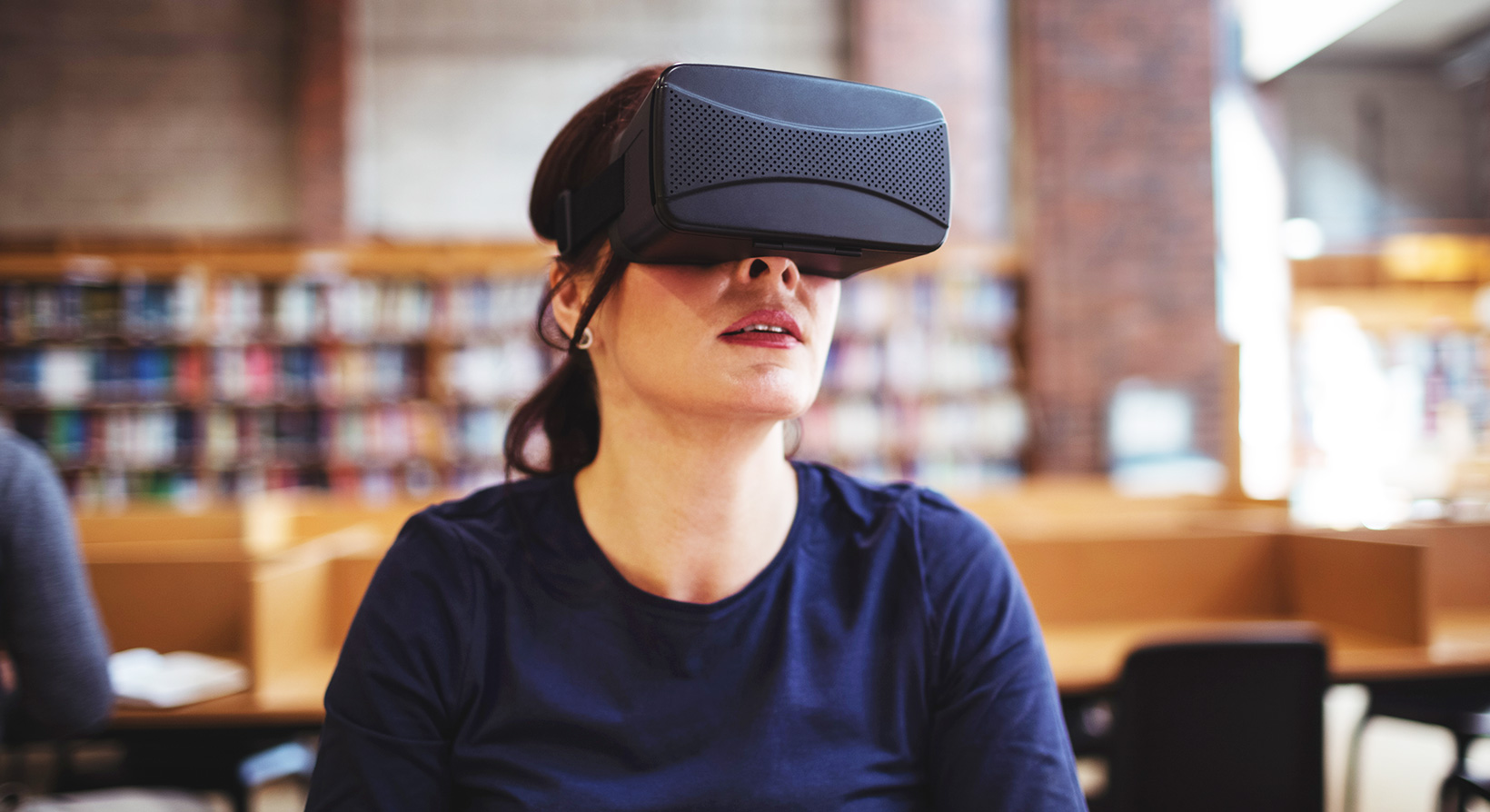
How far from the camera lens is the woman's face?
75 cm

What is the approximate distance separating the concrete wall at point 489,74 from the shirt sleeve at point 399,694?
5.98m

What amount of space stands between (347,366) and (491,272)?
3.64 ft

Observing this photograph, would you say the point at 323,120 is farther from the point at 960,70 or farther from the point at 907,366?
the point at 960,70

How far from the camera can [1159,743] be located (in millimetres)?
1572

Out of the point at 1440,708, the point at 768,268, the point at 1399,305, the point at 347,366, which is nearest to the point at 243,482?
the point at 347,366

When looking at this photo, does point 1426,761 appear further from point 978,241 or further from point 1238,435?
point 978,241

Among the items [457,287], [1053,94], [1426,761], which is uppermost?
[1053,94]

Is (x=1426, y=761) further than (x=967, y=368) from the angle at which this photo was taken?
No

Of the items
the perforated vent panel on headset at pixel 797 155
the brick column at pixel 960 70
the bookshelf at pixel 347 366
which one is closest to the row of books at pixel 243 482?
the bookshelf at pixel 347 366

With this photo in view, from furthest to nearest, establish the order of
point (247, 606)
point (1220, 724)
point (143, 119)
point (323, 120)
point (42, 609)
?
point (143, 119)
point (323, 120)
point (247, 606)
point (1220, 724)
point (42, 609)

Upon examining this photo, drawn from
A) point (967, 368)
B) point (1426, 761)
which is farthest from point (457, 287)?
point (1426, 761)

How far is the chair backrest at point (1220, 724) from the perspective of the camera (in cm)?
156

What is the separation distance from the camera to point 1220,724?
1.57 metres

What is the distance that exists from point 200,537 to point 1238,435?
12.7 ft
